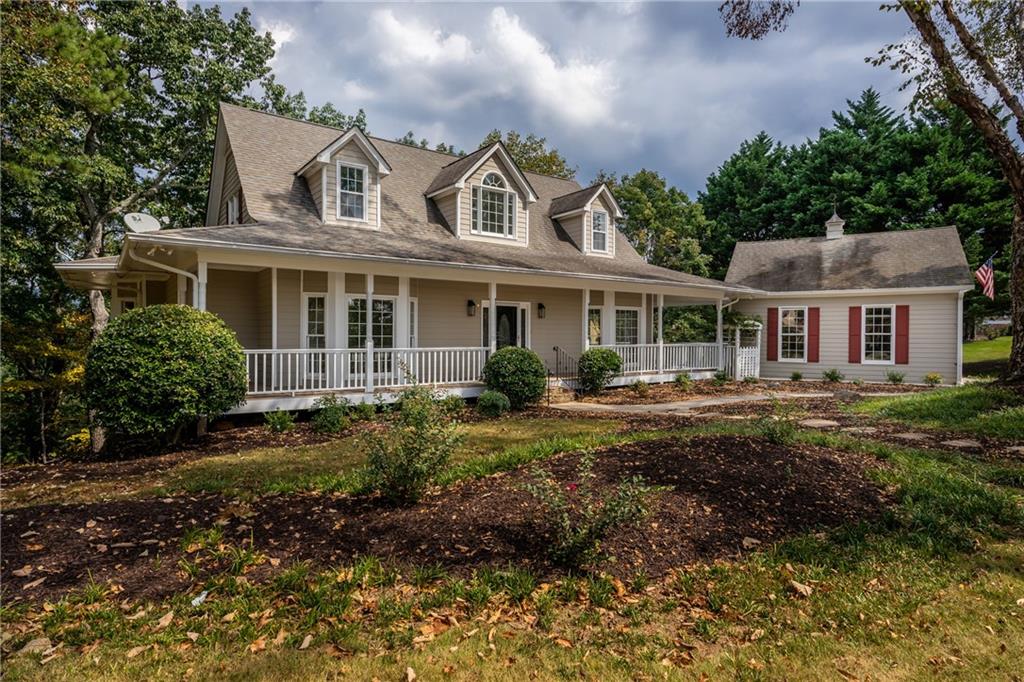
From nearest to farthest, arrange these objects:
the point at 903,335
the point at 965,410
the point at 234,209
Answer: the point at 965,410
the point at 234,209
the point at 903,335

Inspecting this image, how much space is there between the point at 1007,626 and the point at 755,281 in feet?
63.1

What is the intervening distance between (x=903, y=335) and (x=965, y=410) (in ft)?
31.0

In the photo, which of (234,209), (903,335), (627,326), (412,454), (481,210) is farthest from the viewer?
(627,326)

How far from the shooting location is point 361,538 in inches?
160

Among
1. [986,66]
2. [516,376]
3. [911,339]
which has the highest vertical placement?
[986,66]

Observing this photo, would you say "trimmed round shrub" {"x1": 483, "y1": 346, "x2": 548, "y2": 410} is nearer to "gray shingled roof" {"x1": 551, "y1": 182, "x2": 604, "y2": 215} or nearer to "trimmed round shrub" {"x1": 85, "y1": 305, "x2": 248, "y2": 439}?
"trimmed round shrub" {"x1": 85, "y1": 305, "x2": 248, "y2": 439}

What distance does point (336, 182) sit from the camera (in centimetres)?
1274

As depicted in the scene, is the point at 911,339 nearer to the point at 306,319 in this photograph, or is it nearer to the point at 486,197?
the point at 486,197

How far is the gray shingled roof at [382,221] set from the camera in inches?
422

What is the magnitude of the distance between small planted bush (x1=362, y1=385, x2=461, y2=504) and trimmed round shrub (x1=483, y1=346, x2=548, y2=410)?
21.3ft

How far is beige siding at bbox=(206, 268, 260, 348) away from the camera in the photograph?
39.3 ft

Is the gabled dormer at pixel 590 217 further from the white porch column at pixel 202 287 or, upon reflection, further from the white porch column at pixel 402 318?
the white porch column at pixel 202 287

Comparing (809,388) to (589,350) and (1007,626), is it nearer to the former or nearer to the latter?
(589,350)

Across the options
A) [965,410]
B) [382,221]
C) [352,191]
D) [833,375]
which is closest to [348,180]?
[352,191]
